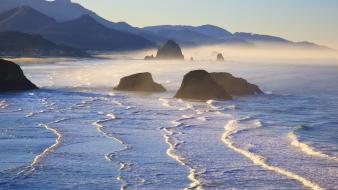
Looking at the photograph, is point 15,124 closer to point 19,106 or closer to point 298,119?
point 19,106

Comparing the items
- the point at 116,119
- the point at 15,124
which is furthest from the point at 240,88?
the point at 15,124

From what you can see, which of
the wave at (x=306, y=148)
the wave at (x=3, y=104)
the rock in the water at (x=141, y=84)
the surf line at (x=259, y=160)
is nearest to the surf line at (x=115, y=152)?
the surf line at (x=259, y=160)

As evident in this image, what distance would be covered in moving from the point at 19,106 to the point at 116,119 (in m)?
8.93

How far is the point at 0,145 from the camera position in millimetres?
19391

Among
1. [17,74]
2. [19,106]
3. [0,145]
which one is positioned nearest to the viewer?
[0,145]

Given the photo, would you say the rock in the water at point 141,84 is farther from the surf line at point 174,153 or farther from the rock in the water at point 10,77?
the surf line at point 174,153

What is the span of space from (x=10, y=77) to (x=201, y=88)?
1609 cm

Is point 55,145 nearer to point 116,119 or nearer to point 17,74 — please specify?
point 116,119

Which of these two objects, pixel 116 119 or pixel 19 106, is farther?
pixel 19 106

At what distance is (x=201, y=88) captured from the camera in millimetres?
42812

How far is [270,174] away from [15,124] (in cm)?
1429

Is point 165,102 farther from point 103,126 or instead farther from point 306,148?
point 306,148

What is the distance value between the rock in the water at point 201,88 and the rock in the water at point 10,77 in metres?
13.8

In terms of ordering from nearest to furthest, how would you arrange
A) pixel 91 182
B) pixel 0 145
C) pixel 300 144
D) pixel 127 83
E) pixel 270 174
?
1. pixel 91 182
2. pixel 270 174
3. pixel 0 145
4. pixel 300 144
5. pixel 127 83
